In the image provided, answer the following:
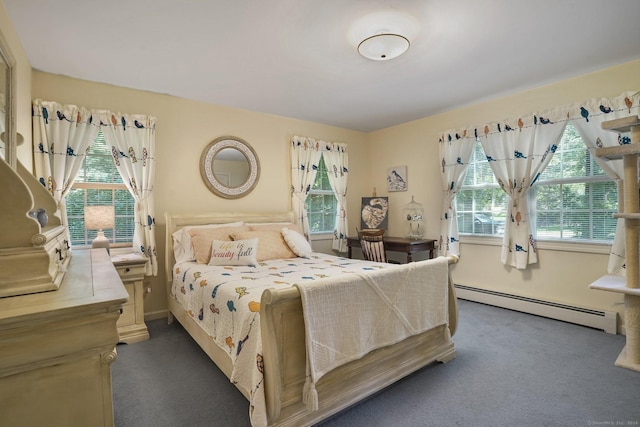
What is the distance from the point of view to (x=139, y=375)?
7.25 feet

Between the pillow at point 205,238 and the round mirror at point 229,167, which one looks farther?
the round mirror at point 229,167

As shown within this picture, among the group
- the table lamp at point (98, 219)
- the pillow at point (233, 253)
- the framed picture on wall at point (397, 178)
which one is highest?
the framed picture on wall at point (397, 178)

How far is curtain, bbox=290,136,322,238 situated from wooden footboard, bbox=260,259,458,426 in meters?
2.52

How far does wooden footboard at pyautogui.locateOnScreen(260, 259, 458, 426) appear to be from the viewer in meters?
1.47

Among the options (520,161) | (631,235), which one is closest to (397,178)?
(520,161)

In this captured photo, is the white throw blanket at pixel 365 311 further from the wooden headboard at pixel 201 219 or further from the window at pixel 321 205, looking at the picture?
the window at pixel 321 205

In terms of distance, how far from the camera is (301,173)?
4.39 metres

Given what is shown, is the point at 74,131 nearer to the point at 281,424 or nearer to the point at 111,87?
the point at 111,87

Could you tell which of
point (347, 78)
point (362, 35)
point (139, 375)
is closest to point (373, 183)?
point (347, 78)

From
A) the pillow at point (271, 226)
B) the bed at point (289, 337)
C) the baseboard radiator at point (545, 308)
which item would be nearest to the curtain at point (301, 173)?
the pillow at point (271, 226)

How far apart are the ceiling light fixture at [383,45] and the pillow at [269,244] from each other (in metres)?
2.01

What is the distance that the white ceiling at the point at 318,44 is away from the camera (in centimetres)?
198

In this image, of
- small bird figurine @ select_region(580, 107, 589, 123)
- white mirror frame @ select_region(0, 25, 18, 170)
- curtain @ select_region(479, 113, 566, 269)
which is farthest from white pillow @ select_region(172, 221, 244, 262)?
small bird figurine @ select_region(580, 107, 589, 123)

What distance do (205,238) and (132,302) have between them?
84 cm
